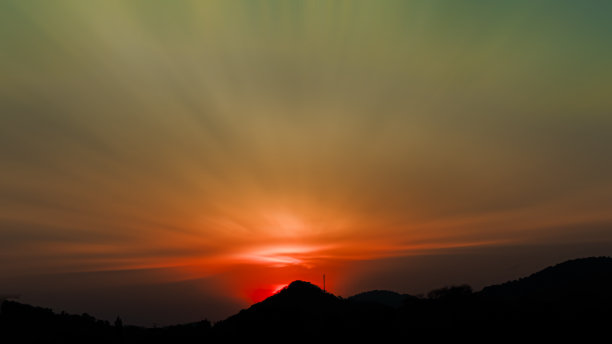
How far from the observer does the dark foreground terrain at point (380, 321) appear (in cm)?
10069

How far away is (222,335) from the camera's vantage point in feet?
481

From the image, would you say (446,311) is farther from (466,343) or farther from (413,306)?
(466,343)

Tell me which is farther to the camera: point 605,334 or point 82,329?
point 82,329

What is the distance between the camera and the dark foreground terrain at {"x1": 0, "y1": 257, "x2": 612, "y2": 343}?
100688mm

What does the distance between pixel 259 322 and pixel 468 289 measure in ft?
228

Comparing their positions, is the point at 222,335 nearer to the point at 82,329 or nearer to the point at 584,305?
the point at 82,329

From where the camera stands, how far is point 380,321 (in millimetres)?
125438

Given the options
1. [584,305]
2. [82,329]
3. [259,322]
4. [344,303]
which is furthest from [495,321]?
[82,329]

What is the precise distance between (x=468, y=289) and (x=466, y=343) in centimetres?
5289

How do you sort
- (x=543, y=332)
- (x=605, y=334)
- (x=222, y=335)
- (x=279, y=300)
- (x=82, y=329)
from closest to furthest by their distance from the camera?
(x=605, y=334) → (x=543, y=332) → (x=222, y=335) → (x=279, y=300) → (x=82, y=329)

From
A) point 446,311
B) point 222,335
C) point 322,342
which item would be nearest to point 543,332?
point 446,311

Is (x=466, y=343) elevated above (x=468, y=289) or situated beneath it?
situated beneath

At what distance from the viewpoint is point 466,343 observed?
10106 centimetres

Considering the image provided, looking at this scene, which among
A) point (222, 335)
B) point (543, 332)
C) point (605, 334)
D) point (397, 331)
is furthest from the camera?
point (222, 335)
